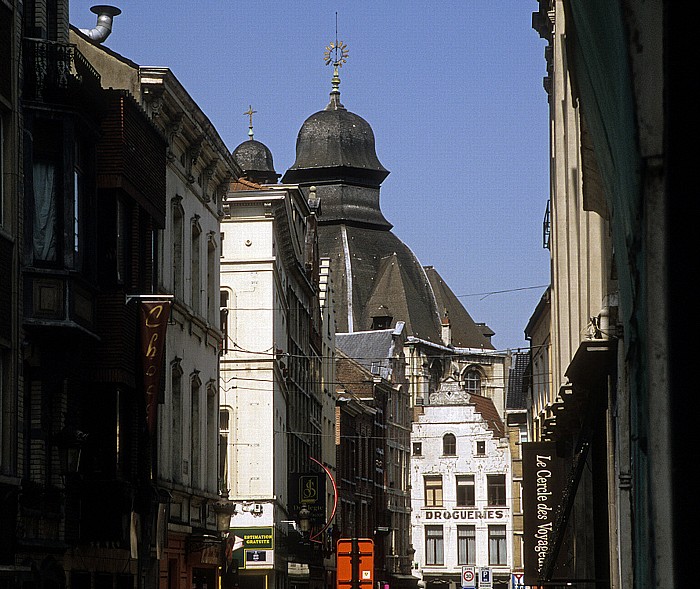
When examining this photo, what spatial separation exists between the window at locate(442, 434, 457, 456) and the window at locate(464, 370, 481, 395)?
122 ft

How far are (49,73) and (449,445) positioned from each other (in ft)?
262

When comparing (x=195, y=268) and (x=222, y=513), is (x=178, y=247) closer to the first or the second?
(x=195, y=268)

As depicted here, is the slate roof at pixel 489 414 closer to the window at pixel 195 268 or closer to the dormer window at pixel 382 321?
the dormer window at pixel 382 321

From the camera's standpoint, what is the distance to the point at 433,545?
95.8 m

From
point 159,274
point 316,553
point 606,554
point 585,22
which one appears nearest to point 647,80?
point 585,22

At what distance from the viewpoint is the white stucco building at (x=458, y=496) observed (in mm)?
94438

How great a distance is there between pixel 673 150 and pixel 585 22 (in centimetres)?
109

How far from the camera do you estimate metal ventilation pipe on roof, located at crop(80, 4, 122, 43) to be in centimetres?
2894

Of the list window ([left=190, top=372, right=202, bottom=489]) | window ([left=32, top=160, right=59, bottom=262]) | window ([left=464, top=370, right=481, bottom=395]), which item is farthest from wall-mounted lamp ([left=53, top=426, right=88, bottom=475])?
window ([left=464, top=370, right=481, bottom=395])

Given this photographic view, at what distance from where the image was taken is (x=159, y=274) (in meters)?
27.8

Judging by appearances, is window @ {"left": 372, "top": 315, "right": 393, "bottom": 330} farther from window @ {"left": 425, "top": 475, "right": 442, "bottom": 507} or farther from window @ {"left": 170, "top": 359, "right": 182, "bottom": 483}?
window @ {"left": 170, "top": 359, "right": 182, "bottom": 483}

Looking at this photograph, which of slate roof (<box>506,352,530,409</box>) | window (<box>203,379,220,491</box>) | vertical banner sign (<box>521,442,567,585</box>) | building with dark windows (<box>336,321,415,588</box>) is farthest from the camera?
building with dark windows (<box>336,321,415,588</box>)

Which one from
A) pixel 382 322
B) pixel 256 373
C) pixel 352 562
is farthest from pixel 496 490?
pixel 256 373

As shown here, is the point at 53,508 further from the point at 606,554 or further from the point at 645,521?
the point at 645,521
